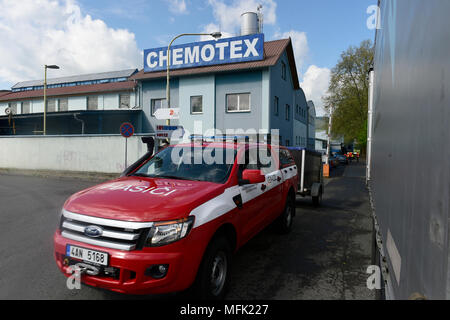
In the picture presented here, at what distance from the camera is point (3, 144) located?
69.7 ft

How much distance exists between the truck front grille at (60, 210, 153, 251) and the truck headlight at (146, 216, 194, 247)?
0.19 feet

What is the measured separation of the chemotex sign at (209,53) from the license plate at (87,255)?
18.2 m

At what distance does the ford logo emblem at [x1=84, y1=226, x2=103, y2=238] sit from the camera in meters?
2.73

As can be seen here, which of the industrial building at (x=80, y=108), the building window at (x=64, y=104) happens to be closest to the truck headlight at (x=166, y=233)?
the industrial building at (x=80, y=108)

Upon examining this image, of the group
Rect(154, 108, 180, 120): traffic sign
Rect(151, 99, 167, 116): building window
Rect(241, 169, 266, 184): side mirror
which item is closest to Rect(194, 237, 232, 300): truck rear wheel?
Rect(241, 169, 266, 184): side mirror

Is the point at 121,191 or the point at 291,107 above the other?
the point at 291,107

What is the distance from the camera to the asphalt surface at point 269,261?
3.38 meters

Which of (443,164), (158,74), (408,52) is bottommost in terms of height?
(443,164)

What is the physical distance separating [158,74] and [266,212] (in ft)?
62.9

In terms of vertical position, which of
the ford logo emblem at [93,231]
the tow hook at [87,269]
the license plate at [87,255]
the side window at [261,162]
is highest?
the side window at [261,162]

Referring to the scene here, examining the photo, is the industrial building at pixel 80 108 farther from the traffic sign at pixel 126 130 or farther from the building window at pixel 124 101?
the traffic sign at pixel 126 130

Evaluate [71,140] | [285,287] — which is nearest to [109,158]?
[71,140]

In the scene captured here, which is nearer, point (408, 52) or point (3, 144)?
point (408, 52)
